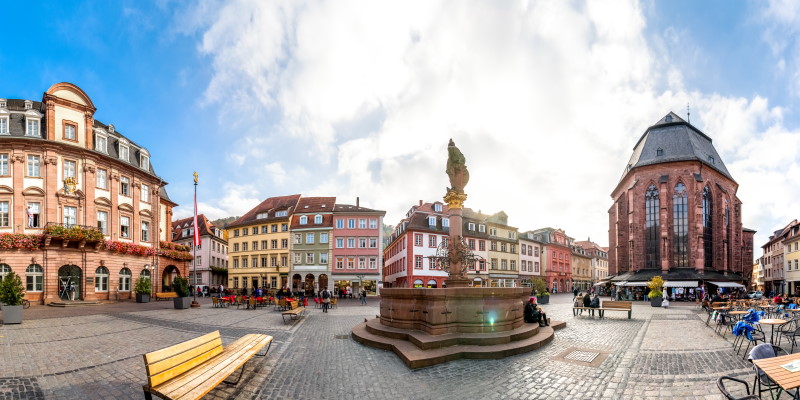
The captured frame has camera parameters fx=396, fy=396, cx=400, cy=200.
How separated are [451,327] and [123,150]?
111ft

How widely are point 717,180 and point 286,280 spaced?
53.7 meters

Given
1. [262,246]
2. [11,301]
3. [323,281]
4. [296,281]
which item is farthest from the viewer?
[262,246]

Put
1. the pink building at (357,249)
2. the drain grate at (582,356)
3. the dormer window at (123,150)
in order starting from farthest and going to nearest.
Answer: the pink building at (357,249) < the dormer window at (123,150) < the drain grate at (582,356)

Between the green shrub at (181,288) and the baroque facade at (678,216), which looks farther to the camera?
the baroque facade at (678,216)

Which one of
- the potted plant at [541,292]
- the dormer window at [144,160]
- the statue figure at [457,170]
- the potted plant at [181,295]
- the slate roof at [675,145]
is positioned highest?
the slate roof at [675,145]

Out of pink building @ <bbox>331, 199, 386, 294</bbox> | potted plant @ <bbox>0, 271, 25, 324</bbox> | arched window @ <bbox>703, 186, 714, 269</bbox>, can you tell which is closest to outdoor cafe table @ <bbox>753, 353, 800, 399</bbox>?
potted plant @ <bbox>0, 271, 25, 324</bbox>

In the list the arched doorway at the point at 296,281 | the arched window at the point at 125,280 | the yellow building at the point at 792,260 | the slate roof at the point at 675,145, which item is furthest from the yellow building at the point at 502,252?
the arched window at the point at 125,280

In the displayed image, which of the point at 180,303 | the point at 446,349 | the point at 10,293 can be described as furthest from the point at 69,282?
the point at 446,349

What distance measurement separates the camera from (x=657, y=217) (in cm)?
4588

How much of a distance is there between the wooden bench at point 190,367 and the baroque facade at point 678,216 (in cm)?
4701

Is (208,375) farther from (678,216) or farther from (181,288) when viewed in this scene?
(678,216)

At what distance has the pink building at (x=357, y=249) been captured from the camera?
4694 centimetres

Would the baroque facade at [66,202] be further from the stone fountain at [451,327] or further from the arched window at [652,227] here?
the arched window at [652,227]

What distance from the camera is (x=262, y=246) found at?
170 feet
